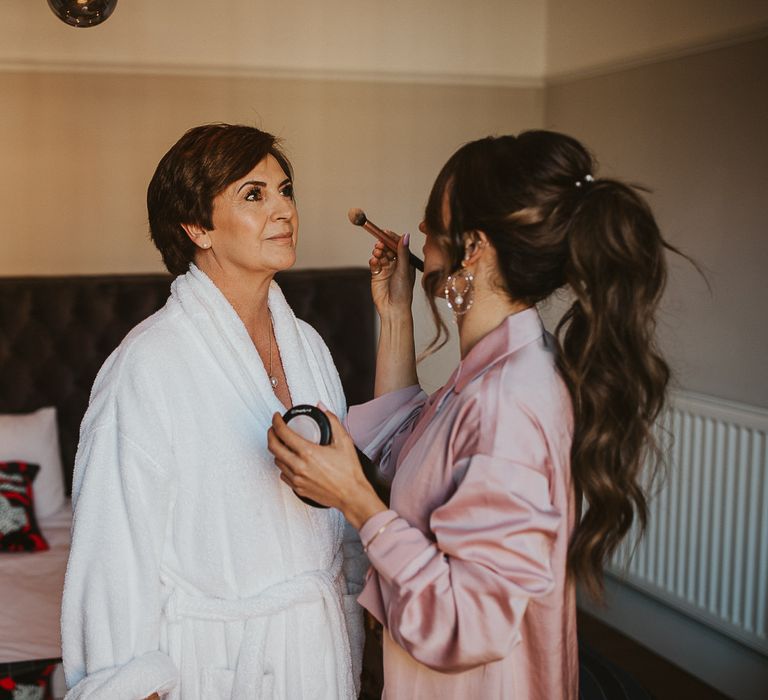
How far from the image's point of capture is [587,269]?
4.12ft

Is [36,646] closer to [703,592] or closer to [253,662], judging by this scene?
[253,662]

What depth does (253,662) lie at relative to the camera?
1.60 m

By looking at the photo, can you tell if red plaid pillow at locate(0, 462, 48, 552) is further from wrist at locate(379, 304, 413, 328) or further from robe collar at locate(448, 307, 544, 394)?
robe collar at locate(448, 307, 544, 394)

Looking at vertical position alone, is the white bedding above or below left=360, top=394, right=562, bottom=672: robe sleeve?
below

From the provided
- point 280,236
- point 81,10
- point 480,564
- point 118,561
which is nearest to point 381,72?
point 81,10

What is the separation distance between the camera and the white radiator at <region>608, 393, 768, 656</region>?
111 inches

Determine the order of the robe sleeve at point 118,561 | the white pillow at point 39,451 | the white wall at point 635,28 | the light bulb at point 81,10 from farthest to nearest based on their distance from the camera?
1. the white pillow at point 39,451
2. the white wall at point 635,28
3. the light bulb at point 81,10
4. the robe sleeve at point 118,561

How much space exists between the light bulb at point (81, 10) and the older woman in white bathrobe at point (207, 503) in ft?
2.06

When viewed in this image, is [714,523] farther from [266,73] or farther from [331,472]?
[266,73]

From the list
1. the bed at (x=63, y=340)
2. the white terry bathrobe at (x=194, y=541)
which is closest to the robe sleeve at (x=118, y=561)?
the white terry bathrobe at (x=194, y=541)

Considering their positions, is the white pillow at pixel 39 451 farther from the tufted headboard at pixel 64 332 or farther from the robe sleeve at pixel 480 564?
the robe sleeve at pixel 480 564

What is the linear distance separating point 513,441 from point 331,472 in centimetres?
27

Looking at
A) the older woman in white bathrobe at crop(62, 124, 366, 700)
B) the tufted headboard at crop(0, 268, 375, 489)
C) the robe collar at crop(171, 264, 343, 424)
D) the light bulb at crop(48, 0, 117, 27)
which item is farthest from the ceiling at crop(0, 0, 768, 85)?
the robe collar at crop(171, 264, 343, 424)

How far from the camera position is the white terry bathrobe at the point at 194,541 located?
1.53 m
